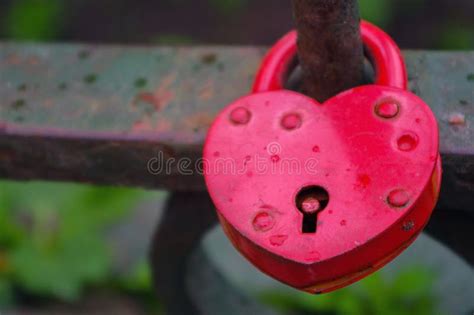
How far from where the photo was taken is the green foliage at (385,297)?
134cm

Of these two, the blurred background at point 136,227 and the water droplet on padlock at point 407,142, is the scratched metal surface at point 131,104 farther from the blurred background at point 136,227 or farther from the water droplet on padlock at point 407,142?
the blurred background at point 136,227

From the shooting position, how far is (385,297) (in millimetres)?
1356

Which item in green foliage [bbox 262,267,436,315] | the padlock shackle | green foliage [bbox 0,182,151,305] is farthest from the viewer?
green foliage [bbox 0,182,151,305]

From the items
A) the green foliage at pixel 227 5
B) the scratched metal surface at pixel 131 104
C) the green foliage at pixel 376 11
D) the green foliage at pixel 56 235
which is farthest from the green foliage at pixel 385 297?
the green foliage at pixel 227 5

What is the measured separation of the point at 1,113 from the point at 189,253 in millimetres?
246

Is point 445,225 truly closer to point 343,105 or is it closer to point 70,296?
point 343,105

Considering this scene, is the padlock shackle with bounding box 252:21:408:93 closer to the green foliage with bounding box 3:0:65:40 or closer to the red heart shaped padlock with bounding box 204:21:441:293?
the red heart shaped padlock with bounding box 204:21:441:293

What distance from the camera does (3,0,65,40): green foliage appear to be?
2.14 metres

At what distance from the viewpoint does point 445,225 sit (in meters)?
0.78

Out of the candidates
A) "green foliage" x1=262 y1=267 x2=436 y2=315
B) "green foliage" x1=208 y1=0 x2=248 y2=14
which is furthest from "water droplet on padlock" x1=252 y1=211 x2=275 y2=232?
"green foliage" x1=208 y1=0 x2=248 y2=14

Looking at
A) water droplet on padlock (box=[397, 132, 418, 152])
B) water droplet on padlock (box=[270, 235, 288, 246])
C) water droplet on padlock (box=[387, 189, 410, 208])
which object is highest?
water droplet on padlock (box=[397, 132, 418, 152])

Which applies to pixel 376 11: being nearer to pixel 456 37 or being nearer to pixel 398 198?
pixel 456 37

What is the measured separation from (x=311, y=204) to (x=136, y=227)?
1.20m

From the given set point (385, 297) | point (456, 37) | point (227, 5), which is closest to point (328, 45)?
point (385, 297)
